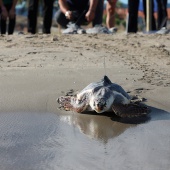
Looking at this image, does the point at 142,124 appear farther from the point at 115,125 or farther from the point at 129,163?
the point at 129,163

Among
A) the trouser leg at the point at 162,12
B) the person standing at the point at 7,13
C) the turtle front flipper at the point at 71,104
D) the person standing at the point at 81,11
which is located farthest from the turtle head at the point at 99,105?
the trouser leg at the point at 162,12

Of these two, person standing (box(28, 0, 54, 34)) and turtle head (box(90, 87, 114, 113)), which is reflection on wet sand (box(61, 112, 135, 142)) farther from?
person standing (box(28, 0, 54, 34))

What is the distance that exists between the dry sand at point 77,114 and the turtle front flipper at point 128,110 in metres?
0.06

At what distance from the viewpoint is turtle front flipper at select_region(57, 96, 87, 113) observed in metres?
4.61

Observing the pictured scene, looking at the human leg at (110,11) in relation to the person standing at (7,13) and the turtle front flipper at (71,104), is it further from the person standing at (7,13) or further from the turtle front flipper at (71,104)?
the turtle front flipper at (71,104)

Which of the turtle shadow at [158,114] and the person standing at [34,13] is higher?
the person standing at [34,13]

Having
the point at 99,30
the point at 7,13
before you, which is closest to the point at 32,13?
Answer: the point at 7,13

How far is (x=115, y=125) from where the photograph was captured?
14.2 feet

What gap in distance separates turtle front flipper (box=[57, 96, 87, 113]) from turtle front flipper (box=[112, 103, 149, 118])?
0.28 meters

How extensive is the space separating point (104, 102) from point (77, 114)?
290 mm

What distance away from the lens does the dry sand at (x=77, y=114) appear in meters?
3.47

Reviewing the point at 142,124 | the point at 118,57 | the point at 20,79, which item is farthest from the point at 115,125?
the point at 118,57

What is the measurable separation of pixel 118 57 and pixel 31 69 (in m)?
1.11

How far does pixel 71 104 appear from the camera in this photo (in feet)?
15.3
